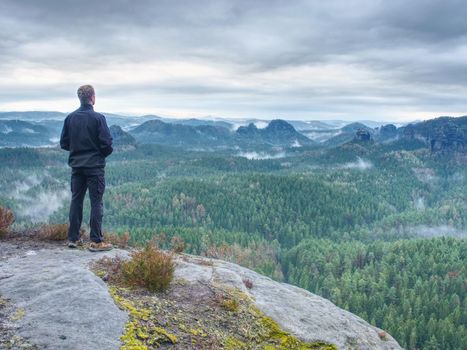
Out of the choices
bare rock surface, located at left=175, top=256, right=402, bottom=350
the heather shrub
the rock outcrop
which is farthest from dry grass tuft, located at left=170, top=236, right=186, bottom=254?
the heather shrub

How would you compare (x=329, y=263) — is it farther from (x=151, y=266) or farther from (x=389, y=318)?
(x=151, y=266)

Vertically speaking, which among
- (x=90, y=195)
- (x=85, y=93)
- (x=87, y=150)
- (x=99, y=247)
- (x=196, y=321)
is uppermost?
(x=85, y=93)

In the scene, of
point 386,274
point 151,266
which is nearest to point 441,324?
point 386,274

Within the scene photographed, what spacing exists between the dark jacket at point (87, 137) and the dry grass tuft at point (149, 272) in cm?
490

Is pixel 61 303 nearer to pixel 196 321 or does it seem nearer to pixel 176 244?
pixel 196 321

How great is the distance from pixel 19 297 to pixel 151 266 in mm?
3828

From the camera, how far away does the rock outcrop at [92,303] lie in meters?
9.90

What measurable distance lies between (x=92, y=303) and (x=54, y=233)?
26.5ft

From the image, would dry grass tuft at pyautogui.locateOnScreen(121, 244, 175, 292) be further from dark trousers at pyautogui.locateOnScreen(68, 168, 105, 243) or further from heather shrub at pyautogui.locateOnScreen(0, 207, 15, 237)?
heather shrub at pyautogui.locateOnScreen(0, 207, 15, 237)

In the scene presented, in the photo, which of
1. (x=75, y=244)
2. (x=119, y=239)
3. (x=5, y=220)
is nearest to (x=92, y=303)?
(x=75, y=244)

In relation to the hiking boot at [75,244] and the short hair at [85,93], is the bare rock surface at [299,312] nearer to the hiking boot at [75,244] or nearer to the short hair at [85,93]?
the hiking boot at [75,244]

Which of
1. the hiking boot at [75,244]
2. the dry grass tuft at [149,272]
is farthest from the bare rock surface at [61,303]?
the hiking boot at [75,244]

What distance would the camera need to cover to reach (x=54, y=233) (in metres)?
18.2

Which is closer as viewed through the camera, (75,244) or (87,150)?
(87,150)
